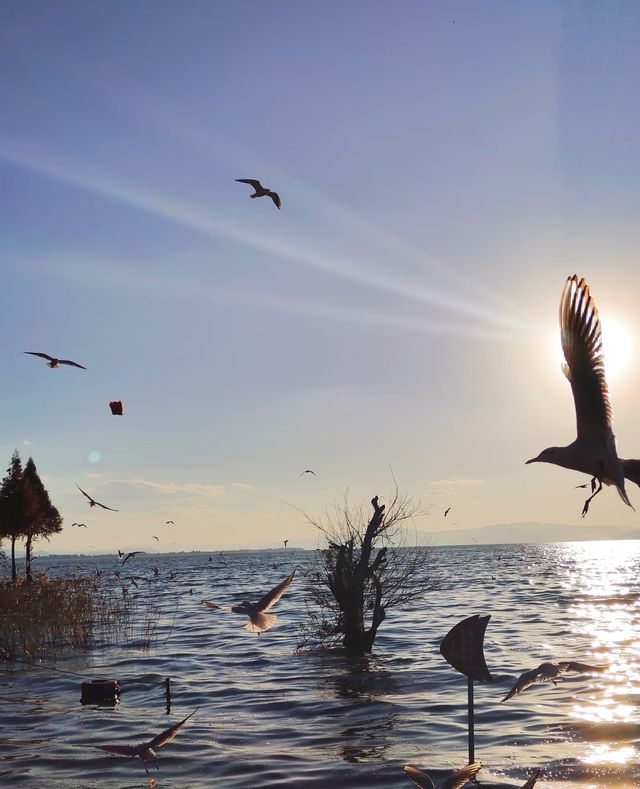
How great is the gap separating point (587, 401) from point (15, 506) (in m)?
51.2

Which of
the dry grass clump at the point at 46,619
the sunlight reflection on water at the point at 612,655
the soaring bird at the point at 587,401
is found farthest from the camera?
the dry grass clump at the point at 46,619

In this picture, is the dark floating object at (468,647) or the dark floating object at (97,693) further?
the dark floating object at (97,693)

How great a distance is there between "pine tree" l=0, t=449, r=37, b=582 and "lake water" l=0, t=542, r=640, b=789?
28.7 metres

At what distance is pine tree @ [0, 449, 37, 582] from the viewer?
50.4m

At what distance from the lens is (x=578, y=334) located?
5215 mm

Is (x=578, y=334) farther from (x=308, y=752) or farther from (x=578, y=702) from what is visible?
(x=578, y=702)

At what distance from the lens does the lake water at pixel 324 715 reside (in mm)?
10875

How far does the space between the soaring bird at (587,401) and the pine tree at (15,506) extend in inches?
1994

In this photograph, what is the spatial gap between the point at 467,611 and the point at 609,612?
5691mm

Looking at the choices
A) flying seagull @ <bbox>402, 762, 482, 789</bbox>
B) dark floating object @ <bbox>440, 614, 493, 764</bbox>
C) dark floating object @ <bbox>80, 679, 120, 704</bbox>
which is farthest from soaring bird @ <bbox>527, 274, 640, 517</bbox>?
dark floating object @ <bbox>80, 679, 120, 704</bbox>

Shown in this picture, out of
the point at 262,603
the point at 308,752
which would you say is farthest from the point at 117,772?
the point at 262,603

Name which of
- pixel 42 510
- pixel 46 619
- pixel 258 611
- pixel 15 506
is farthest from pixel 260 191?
pixel 42 510

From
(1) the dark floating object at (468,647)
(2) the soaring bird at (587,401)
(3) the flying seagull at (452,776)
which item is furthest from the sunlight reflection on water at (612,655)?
(2) the soaring bird at (587,401)

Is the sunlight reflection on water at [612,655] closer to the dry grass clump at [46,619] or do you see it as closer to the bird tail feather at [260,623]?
the bird tail feather at [260,623]
